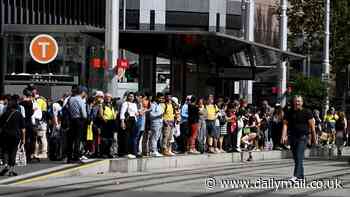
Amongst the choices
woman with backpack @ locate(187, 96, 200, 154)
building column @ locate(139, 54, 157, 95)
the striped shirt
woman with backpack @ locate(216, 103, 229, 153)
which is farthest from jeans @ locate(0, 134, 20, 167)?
building column @ locate(139, 54, 157, 95)

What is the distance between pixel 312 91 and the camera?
1657 inches

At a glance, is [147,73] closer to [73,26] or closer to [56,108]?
[73,26]

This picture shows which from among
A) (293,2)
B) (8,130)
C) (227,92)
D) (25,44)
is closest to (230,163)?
(8,130)

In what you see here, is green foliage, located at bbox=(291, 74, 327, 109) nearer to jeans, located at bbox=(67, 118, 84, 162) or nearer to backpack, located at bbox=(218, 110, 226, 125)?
backpack, located at bbox=(218, 110, 226, 125)

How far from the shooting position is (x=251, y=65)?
3431 centimetres

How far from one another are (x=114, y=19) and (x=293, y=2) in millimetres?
33901

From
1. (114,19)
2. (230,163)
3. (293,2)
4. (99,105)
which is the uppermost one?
(293,2)

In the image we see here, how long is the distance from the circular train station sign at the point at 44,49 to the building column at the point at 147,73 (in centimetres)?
1324

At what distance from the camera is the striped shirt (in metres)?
19.6

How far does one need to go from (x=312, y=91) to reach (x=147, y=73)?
8769 mm

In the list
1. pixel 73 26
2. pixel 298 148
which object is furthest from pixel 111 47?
pixel 73 26

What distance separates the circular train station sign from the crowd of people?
0.82 metres

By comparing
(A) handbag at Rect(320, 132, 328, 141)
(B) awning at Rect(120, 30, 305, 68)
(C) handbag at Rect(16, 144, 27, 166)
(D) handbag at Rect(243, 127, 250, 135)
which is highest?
(B) awning at Rect(120, 30, 305, 68)

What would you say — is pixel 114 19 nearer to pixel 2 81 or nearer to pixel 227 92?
pixel 2 81
